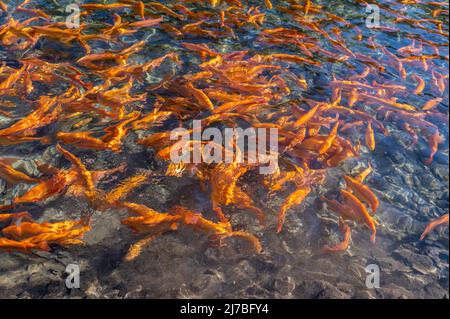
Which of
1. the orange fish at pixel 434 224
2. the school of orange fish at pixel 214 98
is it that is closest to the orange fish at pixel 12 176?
the school of orange fish at pixel 214 98

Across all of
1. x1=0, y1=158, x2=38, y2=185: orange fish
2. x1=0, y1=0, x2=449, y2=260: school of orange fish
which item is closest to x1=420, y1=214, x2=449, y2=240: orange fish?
x1=0, y1=0, x2=449, y2=260: school of orange fish

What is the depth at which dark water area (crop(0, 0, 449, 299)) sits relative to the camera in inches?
126

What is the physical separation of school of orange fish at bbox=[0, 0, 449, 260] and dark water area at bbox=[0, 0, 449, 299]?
0.11ft

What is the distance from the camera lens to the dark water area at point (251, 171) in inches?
126

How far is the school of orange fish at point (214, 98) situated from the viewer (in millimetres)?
3693

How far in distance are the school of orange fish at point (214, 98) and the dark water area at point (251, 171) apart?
0.11 feet

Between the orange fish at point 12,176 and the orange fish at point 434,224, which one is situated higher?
the orange fish at point 12,176

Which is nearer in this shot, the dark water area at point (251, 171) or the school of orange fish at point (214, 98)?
the dark water area at point (251, 171)

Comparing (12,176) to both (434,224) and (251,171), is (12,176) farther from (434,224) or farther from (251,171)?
(434,224)

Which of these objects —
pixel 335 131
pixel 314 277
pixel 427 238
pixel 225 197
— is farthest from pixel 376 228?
pixel 225 197

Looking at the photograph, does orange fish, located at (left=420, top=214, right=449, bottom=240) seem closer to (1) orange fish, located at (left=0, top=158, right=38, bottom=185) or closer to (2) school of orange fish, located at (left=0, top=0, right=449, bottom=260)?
(2) school of orange fish, located at (left=0, top=0, right=449, bottom=260)

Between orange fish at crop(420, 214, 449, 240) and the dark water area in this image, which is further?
orange fish at crop(420, 214, 449, 240)

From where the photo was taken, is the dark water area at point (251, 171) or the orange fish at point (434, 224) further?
the orange fish at point (434, 224)

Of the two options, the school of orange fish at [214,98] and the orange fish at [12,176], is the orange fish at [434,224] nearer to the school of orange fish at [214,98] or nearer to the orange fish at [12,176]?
the school of orange fish at [214,98]
